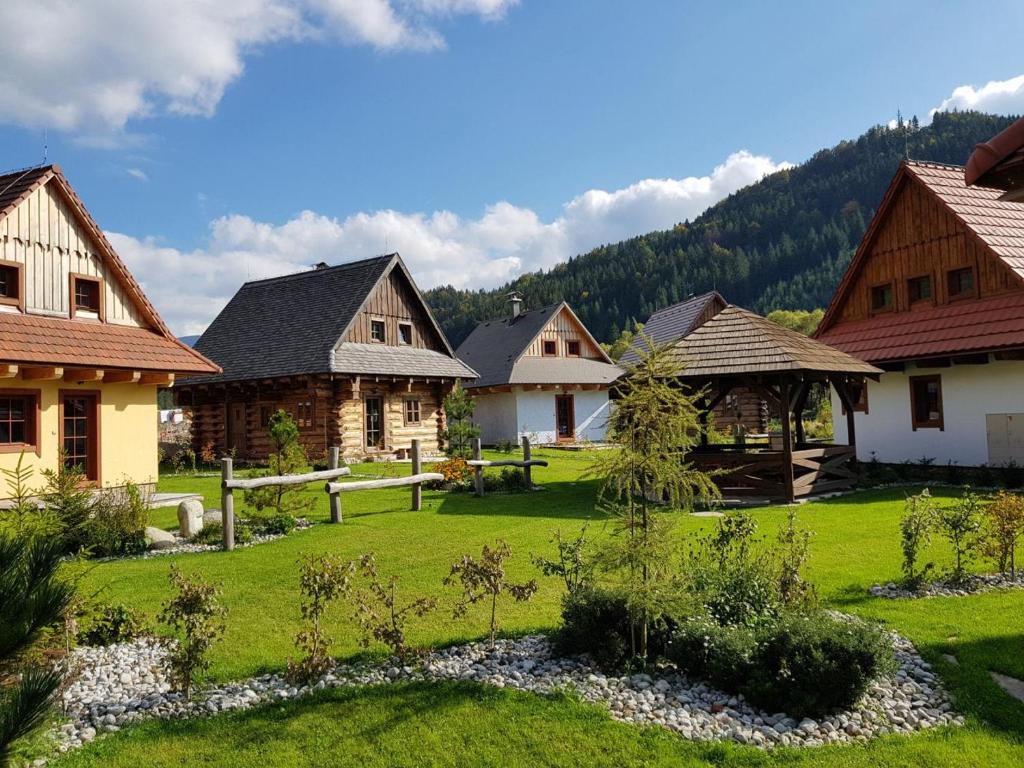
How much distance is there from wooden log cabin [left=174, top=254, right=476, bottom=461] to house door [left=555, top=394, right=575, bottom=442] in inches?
271

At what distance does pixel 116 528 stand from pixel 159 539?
68 centimetres

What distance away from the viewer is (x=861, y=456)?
19.4m

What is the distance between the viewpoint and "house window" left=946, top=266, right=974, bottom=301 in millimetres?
17703

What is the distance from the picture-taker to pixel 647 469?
5.86 metres

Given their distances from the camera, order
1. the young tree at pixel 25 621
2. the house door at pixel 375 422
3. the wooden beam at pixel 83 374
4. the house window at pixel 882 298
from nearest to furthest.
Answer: the young tree at pixel 25 621
the wooden beam at pixel 83 374
the house window at pixel 882 298
the house door at pixel 375 422

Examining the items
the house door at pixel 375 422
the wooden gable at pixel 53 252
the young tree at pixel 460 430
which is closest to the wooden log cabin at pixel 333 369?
the house door at pixel 375 422

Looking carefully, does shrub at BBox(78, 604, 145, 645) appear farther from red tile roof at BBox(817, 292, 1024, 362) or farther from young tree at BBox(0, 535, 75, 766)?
red tile roof at BBox(817, 292, 1024, 362)

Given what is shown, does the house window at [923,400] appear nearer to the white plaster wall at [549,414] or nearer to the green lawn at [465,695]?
the green lawn at [465,695]

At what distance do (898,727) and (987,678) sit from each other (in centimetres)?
120

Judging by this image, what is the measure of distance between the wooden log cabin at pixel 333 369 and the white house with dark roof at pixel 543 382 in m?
4.86

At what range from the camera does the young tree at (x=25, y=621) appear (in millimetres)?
2408

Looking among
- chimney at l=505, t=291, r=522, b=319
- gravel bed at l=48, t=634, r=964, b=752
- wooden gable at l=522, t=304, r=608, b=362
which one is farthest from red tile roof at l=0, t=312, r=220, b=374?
chimney at l=505, t=291, r=522, b=319

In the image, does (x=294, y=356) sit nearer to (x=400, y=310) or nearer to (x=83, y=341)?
(x=400, y=310)

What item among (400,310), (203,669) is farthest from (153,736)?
(400,310)
